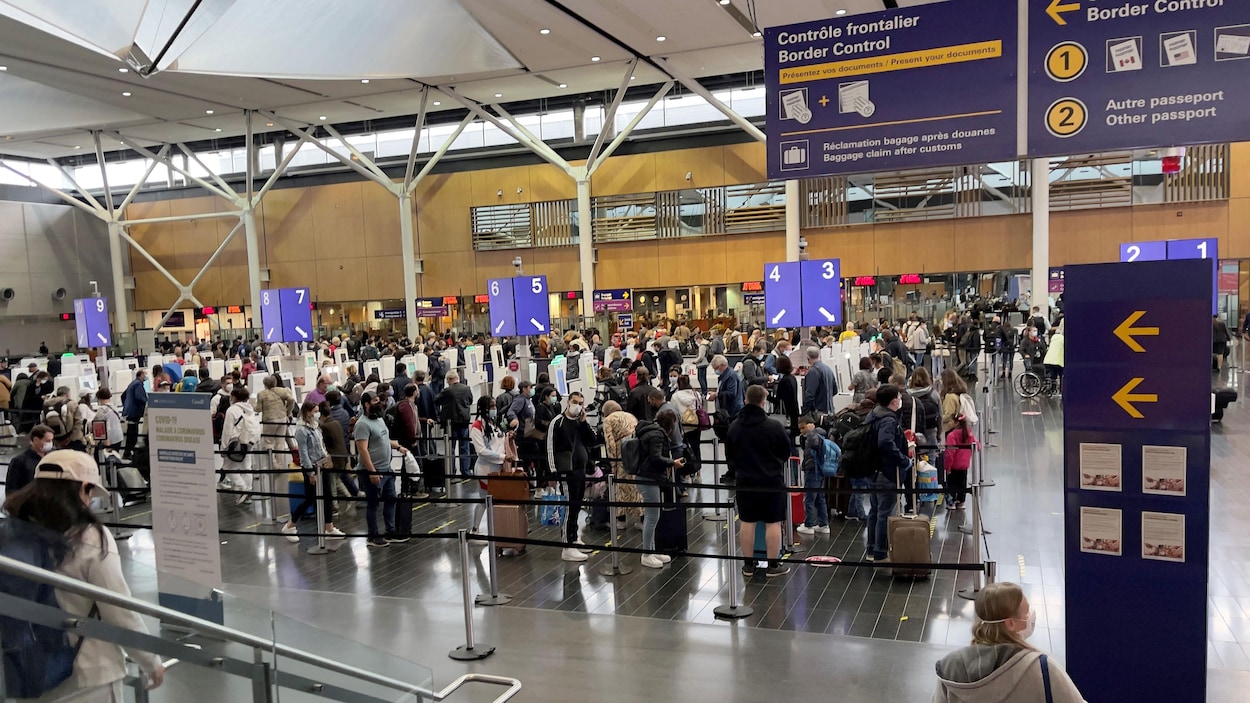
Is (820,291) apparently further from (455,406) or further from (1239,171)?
(1239,171)

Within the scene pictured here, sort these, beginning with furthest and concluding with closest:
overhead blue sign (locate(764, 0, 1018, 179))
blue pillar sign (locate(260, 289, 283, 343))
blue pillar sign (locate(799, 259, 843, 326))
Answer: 1. blue pillar sign (locate(260, 289, 283, 343))
2. blue pillar sign (locate(799, 259, 843, 326))
3. overhead blue sign (locate(764, 0, 1018, 179))

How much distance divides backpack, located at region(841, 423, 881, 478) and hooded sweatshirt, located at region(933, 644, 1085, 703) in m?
4.33

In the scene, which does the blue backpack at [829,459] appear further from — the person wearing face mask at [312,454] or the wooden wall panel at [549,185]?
the wooden wall panel at [549,185]

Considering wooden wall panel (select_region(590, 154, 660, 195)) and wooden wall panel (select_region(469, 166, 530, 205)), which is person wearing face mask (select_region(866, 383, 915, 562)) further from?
wooden wall panel (select_region(469, 166, 530, 205))

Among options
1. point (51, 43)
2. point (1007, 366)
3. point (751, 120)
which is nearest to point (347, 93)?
point (51, 43)

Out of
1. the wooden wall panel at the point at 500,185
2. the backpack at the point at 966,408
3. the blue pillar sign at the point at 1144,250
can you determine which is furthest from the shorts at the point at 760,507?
the wooden wall panel at the point at 500,185

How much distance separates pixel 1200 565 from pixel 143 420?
13630 mm

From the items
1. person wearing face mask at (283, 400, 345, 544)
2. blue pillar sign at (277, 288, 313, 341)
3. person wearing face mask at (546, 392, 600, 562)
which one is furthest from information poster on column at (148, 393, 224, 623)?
blue pillar sign at (277, 288, 313, 341)

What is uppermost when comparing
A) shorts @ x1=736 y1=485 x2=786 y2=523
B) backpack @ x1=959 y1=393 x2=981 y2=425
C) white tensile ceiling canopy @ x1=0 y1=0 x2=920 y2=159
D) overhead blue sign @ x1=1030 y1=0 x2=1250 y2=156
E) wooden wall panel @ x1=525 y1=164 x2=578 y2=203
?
white tensile ceiling canopy @ x1=0 y1=0 x2=920 y2=159

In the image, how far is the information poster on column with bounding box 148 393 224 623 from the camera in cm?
522

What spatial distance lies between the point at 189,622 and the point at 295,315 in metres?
13.9

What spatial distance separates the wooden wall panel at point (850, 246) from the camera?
2975 cm

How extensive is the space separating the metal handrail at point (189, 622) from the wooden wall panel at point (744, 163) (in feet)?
93.2

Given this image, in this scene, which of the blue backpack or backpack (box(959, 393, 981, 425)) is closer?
the blue backpack
